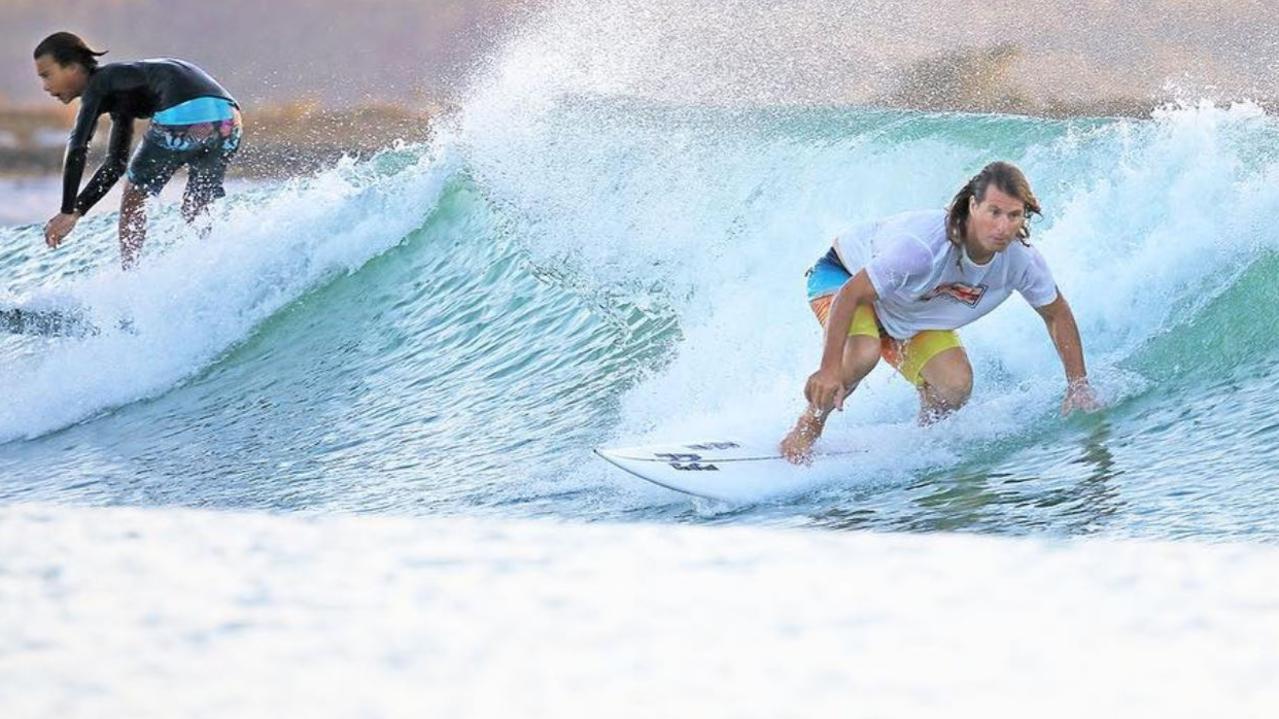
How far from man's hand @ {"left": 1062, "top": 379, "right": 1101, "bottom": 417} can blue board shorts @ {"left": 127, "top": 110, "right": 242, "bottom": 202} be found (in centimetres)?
444

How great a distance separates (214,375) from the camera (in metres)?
8.98

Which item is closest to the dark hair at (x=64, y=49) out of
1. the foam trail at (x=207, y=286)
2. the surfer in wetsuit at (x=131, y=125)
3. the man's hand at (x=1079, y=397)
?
the surfer in wetsuit at (x=131, y=125)

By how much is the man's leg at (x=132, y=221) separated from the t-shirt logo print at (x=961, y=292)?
4.35m

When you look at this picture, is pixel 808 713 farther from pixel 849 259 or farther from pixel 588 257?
pixel 588 257

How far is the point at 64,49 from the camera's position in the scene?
25.7 feet

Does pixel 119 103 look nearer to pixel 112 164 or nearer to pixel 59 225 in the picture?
pixel 112 164

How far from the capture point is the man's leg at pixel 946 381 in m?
5.57

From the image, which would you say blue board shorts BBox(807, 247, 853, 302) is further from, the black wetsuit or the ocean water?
the black wetsuit

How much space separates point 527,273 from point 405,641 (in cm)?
541

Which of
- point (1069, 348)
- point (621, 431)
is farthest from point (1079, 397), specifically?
point (621, 431)

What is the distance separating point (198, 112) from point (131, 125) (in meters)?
0.30

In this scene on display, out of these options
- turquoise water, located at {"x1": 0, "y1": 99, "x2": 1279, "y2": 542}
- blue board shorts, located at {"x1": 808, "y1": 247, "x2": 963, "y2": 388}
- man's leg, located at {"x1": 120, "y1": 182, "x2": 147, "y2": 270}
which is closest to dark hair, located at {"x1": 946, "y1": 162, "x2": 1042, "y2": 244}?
blue board shorts, located at {"x1": 808, "y1": 247, "x2": 963, "y2": 388}

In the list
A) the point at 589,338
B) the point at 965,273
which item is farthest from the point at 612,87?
the point at 965,273

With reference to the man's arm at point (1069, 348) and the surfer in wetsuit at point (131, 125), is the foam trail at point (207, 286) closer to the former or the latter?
the surfer in wetsuit at point (131, 125)
